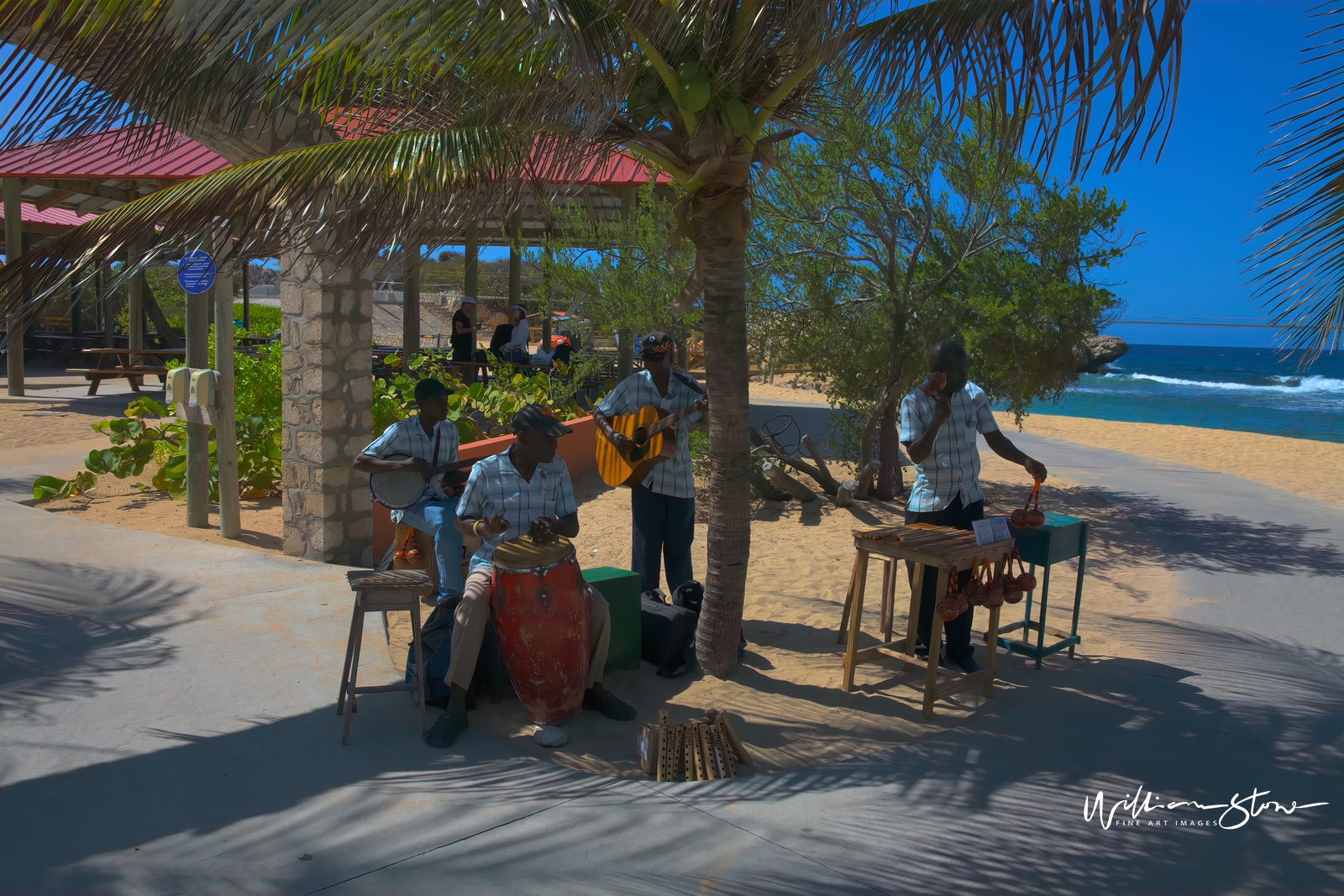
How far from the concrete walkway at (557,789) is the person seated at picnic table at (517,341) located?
848 cm

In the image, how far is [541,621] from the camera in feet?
13.3

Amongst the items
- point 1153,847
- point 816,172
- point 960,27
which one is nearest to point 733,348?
point 960,27

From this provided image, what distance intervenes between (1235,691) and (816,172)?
19.5 ft

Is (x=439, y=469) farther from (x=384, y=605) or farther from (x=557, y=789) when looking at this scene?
(x=557, y=789)

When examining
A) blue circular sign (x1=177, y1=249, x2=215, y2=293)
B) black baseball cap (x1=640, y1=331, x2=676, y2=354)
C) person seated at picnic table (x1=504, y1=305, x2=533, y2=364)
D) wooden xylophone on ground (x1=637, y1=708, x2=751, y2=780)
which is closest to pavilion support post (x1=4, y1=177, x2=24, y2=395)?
person seated at picnic table (x1=504, y1=305, x2=533, y2=364)

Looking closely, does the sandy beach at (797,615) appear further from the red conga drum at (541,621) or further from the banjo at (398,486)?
the banjo at (398,486)

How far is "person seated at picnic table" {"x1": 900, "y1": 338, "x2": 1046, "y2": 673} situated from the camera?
4.83 meters

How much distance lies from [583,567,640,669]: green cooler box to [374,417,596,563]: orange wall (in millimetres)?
2549

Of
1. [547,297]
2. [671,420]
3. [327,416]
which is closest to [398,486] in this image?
[327,416]

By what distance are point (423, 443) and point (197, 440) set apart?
2831 millimetres

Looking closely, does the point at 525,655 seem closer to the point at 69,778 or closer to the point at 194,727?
the point at 194,727

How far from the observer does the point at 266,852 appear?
2990 mm

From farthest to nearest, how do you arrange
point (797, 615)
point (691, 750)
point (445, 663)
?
point (797, 615) < point (445, 663) < point (691, 750)

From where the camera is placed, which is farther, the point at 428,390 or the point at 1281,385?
the point at 1281,385
